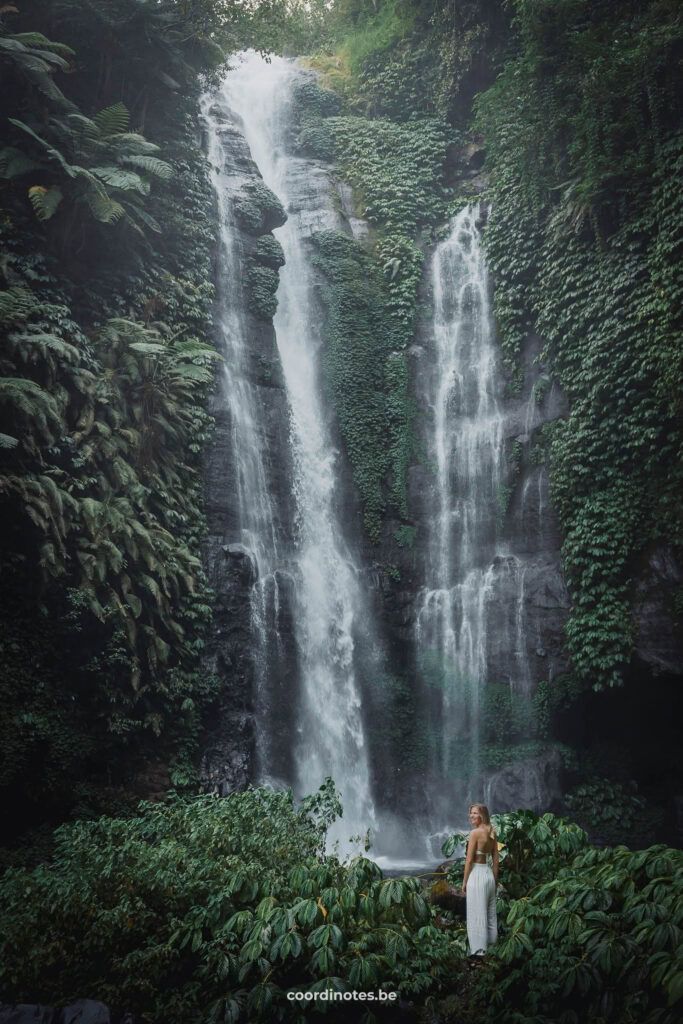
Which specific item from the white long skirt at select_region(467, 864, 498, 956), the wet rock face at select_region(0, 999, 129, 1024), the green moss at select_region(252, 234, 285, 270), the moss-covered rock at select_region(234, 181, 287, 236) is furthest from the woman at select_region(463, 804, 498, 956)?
the moss-covered rock at select_region(234, 181, 287, 236)

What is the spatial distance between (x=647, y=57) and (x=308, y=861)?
15.8 metres

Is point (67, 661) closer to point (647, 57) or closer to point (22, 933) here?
point (22, 933)

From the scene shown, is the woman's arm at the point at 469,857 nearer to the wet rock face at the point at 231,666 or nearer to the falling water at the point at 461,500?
the wet rock face at the point at 231,666

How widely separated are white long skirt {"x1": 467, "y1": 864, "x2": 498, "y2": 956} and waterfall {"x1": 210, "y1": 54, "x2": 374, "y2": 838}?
704 cm

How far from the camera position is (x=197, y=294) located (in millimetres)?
15109

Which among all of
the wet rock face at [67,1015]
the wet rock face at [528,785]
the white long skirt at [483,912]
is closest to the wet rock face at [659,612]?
the wet rock face at [528,785]

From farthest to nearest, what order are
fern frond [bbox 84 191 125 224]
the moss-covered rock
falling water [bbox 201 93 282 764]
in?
the moss-covered rock → falling water [bbox 201 93 282 764] → fern frond [bbox 84 191 125 224]

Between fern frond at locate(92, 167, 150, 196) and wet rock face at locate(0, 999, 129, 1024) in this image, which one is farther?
fern frond at locate(92, 167, 150, 196)

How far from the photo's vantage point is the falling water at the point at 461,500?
47.5 ft

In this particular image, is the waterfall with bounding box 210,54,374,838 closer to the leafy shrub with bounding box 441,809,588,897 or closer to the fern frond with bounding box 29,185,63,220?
the fern frond with bounding box 29,185,63,220

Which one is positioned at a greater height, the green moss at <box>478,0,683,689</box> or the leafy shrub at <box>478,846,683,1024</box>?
the green moss at <box>478,0,683,689</box>

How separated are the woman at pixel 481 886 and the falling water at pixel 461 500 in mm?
8191

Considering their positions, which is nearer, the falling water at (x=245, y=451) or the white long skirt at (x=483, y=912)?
the white long skirt at (x=483, y=912)

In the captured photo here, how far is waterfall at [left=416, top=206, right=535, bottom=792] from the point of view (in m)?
14.3
